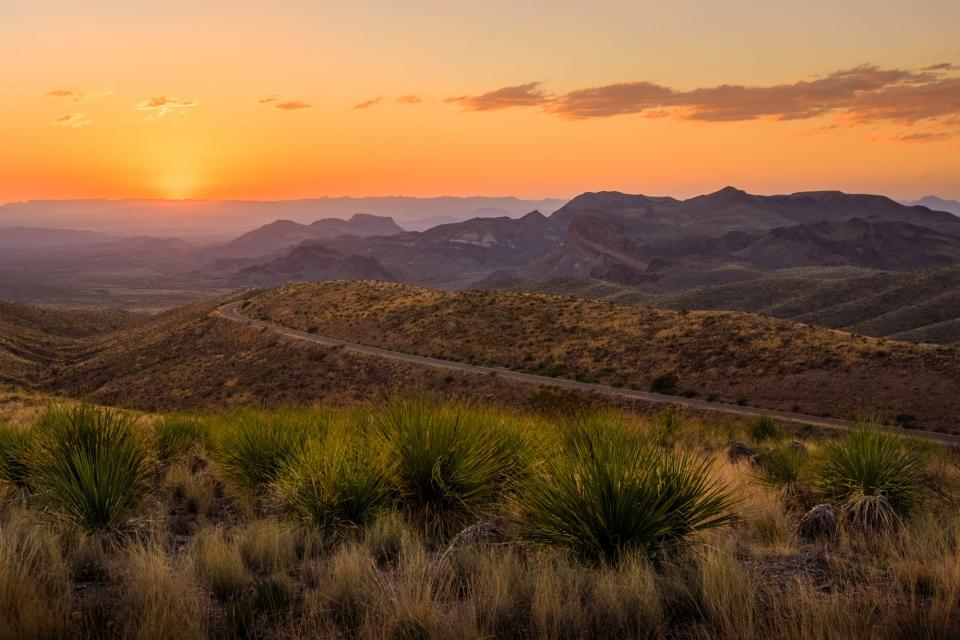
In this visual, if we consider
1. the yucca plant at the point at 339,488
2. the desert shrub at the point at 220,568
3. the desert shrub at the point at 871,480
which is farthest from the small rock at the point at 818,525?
the desert shrub at the point at 220,568

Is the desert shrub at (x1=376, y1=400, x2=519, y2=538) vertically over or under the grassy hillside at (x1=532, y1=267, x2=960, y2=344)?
over

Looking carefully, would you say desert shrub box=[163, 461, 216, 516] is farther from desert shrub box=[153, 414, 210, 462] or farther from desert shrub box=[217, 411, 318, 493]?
desert shrub box=[153, 414, 210, 462]

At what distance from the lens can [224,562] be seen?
5.20 metres

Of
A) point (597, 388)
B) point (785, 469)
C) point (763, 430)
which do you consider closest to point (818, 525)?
point (785, 469)

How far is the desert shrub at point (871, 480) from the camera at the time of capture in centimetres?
704

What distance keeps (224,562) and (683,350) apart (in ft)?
142

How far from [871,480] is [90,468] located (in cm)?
909

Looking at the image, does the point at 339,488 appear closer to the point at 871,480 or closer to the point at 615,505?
the point at 615,505

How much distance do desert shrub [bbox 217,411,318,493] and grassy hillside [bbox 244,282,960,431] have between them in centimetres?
3041

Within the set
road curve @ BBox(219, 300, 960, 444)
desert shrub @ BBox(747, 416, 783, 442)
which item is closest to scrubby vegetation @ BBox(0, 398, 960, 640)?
desert shrub @ BBox(747, 416, 783, 442)

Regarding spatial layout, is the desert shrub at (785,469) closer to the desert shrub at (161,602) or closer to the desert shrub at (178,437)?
the desert shrub at (161,602)

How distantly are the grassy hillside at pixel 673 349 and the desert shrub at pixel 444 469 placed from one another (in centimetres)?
2994

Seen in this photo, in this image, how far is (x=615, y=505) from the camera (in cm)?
518

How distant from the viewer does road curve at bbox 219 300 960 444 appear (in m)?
29.3
